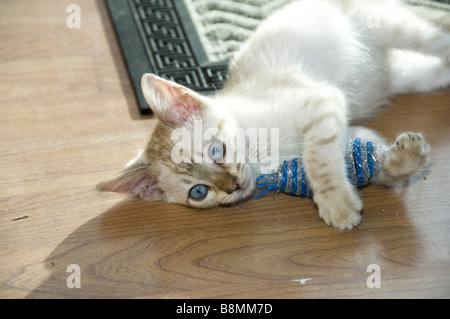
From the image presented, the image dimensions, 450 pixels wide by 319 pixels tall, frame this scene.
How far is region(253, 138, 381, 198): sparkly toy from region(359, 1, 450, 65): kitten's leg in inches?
23.5

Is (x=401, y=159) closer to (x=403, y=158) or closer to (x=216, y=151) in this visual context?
(x=403, y=158)

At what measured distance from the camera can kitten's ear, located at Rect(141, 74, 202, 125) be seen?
155cm

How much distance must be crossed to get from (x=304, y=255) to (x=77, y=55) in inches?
59.5

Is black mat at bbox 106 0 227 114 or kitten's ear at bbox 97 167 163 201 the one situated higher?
black mat at bbox 106 0 227 114

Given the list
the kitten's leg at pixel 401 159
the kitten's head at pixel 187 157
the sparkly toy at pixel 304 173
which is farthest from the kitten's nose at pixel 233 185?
the kitten's leg at pixel 401 159

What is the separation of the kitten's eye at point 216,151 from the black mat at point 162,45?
1.93 feet

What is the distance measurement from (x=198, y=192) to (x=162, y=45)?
99 cm

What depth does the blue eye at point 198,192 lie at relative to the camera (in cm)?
161

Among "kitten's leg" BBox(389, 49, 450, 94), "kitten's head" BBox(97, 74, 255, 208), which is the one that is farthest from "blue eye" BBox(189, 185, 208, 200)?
"kitten's leg" BBox(389, 49, 450, 94)

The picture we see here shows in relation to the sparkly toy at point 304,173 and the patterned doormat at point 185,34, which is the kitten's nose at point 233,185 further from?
the patterned doormat at point 185,34

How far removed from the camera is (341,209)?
5.09 ft

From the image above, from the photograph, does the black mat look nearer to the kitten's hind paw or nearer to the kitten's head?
the kitten's head
